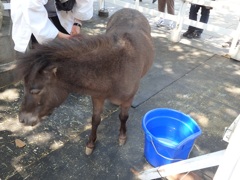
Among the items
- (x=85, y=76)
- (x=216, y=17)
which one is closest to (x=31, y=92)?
(x=85, y=76)

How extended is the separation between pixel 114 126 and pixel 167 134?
2.37ft

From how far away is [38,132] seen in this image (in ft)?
9.77

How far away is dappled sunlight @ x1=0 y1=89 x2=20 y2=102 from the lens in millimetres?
3488

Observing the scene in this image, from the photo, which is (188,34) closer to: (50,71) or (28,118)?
(50,71)

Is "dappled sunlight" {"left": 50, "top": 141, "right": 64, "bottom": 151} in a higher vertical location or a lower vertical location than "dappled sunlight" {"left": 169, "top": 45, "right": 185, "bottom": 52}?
lower

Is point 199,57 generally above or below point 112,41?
below

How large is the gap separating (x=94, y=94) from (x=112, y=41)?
55 centimetres

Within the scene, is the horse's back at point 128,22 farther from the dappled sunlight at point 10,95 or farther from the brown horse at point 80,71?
the dappled sunlight at point 10,95

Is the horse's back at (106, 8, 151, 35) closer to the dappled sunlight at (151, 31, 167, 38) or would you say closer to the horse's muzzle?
the horse's muzzle

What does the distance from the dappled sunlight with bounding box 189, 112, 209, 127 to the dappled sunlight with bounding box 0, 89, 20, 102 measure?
2669mm

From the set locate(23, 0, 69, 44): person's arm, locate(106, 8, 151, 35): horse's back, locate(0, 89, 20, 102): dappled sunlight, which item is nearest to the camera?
locate(23, 0, 69, 44): person's arm

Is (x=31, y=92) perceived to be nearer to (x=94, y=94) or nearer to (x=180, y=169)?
(x=94, y=94)

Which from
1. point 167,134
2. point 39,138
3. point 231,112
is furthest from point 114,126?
point 231,112

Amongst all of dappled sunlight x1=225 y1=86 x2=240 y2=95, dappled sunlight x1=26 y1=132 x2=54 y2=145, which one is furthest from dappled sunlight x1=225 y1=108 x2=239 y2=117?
dappled sunlight x1=26 y1=132 x2=54 y2=145
